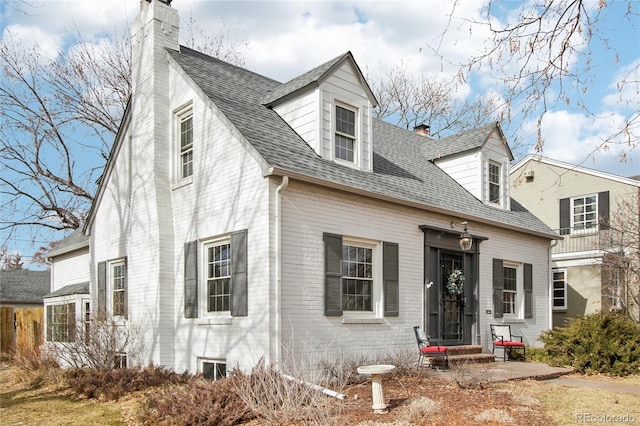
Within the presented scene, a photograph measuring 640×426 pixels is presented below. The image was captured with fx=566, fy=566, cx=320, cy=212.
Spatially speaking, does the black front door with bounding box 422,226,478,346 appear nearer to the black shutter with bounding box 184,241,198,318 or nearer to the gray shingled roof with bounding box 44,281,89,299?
the black shutter with bounding box 184,241,198,318

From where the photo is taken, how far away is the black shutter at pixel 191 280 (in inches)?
460

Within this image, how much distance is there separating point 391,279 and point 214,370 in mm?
4113

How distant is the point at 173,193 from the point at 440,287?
6.62 m

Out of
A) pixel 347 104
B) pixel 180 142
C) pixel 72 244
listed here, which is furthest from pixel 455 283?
pixel 72 244

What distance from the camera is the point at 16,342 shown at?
811 inches

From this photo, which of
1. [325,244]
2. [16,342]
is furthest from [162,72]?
[16,342]

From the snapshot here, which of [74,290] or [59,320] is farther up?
[74,290]

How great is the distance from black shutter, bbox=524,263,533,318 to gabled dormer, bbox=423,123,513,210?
6.32ft

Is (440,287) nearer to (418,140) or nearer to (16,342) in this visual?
(418,140)

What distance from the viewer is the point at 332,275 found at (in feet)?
35.9

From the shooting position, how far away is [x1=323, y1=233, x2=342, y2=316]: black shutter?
10.8 meters

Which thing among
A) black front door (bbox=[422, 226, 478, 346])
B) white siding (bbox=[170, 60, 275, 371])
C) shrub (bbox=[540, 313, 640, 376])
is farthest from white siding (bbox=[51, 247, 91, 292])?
shrub (bbox=[540, 313, 640, 376])

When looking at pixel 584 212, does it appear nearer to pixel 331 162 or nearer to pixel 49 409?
pixel 331 162

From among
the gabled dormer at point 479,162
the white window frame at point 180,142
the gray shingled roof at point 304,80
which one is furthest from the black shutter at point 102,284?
the gabled dormer at point 479,162
